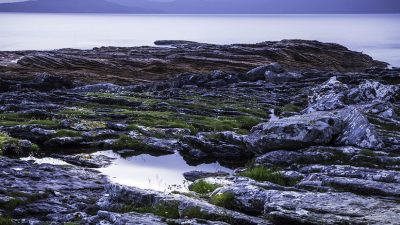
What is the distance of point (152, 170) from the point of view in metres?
32.5

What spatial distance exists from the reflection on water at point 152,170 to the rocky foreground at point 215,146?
0.97 metres

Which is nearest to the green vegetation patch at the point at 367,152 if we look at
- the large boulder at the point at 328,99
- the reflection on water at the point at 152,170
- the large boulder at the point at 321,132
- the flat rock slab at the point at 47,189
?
the large boulder at the point at 321,132

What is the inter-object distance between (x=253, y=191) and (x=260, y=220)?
7.77ft

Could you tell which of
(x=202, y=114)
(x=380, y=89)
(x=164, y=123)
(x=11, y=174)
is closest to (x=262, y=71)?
(x=380, y=89)

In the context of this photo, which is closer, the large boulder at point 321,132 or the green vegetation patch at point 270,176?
the green vegetation patch at point 270,176

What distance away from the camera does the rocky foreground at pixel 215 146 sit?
713 inches

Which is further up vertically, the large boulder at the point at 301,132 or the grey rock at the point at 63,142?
the large boulder at the point at 301,132

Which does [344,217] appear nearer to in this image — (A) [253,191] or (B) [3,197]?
(A) [253,191]

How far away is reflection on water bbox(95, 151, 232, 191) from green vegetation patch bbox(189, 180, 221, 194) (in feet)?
10.4

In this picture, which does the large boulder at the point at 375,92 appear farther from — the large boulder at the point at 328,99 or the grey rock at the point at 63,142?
the grey rock at the point at 63,142

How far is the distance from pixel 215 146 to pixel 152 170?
20.1 feet

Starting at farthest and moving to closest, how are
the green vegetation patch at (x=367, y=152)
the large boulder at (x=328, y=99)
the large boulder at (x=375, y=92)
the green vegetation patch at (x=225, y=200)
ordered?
1. the large boulder at (x=375, y=92)
2. the large boulder at (x=328, y=99)
3. the green vegetation patch at (x=367, y=152)
4. the green vegetation patch at (x=225, y=200)

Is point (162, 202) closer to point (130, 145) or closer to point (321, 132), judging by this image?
point (321, 132)

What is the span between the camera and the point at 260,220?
1719cm
